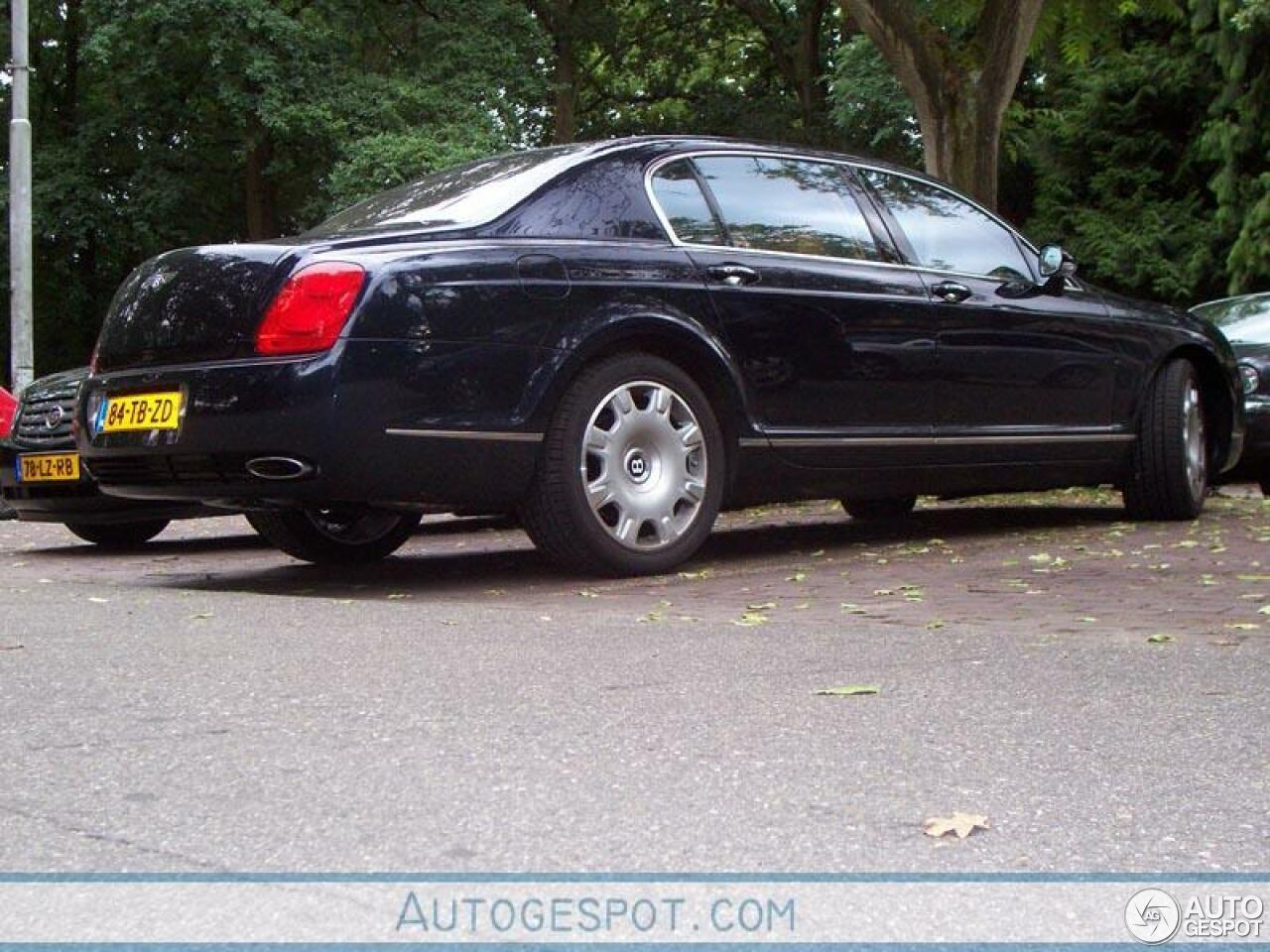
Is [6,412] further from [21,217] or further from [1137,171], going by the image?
[1137,171]

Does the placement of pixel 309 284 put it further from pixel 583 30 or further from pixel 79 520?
pixel 583 30

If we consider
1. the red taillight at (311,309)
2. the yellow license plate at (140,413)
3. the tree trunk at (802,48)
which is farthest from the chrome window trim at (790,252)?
the tree trunk at (802,48)

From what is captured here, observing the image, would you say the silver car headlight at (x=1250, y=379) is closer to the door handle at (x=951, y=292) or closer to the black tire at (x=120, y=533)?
the door handle at (x=951, y=292)

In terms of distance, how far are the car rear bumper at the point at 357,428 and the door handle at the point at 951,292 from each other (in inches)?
83.1

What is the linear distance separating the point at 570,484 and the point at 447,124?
19.8 meters

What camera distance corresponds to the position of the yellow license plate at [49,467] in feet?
25.9

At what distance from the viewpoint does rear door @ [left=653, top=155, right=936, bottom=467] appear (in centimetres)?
630

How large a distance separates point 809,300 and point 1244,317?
5.46m

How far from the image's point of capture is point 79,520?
26.5 ft

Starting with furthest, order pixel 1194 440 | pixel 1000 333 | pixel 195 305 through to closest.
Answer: pixel 1194 440 → pixel 1000 333 → pixel 195 305

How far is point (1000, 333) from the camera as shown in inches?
284

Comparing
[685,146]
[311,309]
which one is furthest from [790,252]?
[311,309]

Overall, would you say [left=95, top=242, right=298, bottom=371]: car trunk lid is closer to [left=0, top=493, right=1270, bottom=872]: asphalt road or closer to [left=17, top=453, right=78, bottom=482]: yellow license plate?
[left=0, top=493, right=1270, bottom=872]: asphalt road

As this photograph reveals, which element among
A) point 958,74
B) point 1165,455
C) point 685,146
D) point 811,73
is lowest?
point 1165,455
